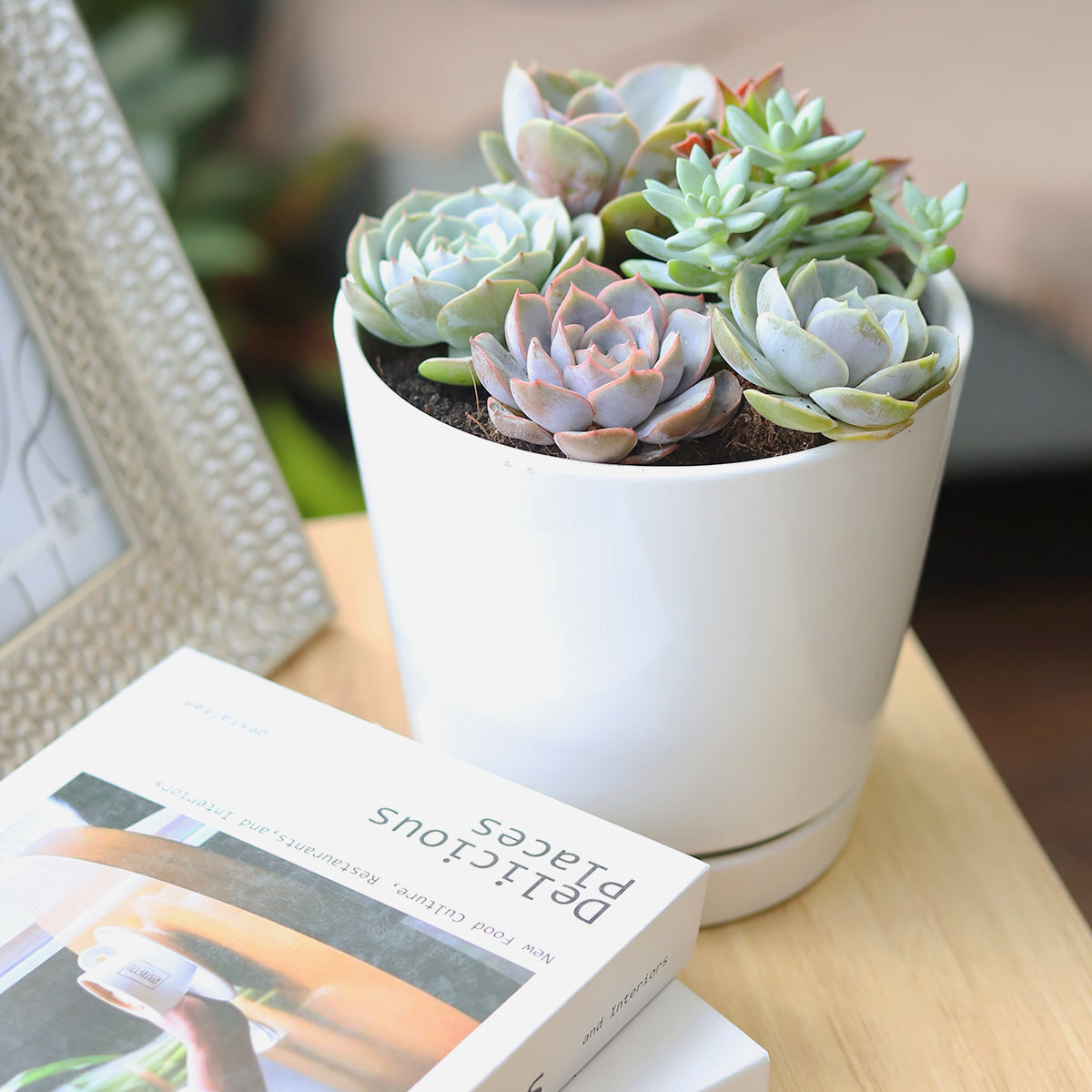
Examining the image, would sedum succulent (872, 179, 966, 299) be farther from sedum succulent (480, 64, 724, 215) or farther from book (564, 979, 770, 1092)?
book (564, 979, 770, 1092)

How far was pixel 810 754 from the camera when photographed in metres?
0.48

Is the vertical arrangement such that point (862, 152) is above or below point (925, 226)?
below

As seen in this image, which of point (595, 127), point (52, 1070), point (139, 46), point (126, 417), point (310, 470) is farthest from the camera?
point (310, 470)

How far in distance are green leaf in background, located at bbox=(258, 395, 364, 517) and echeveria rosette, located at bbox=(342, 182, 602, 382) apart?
985mm

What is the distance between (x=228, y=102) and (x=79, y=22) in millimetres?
912

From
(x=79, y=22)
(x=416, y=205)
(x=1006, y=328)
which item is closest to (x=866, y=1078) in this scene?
(x=416, y=205)

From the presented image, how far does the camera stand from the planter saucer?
0.51m

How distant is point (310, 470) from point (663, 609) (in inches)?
43.8

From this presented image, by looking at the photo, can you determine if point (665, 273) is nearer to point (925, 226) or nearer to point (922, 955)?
point (925, 226)

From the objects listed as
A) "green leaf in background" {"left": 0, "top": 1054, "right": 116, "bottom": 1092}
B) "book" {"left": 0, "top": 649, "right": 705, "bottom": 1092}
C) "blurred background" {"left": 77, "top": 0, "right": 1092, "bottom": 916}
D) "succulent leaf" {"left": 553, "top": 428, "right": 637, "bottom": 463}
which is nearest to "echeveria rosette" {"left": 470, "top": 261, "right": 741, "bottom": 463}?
"succulent leaf" {"left": 553, "top": 428, "right": 637, "bottom": 463}

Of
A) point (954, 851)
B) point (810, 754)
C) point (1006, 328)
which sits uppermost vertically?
point (810, 754)

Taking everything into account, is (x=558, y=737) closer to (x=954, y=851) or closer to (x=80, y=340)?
(x=954, y=851)

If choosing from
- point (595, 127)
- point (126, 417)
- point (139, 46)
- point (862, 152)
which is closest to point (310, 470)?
Answer: point (139, 46)

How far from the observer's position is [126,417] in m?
0.63
